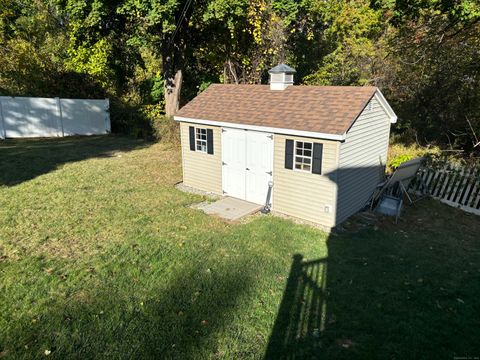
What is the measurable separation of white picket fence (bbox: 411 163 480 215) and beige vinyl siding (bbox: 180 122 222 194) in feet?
22.7

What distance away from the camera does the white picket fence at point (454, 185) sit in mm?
10875

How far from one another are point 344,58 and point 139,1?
487 inches

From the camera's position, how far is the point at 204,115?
1136 cm

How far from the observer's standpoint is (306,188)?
9.39 meters

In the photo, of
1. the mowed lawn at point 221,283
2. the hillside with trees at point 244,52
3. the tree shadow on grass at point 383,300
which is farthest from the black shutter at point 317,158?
the hillside with trees at point 244,52

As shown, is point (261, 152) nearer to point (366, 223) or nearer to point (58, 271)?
point (366, 223)

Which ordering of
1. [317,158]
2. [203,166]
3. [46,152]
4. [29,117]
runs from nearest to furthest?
[317,158] < [203,166] < [46,152] < [29,117]

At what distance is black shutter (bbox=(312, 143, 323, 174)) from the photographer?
8891 millimetres

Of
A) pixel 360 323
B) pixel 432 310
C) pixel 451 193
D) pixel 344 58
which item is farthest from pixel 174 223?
pixel 344 58

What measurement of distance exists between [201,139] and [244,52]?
1328cm

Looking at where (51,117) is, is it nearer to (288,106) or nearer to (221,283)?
(288,106)

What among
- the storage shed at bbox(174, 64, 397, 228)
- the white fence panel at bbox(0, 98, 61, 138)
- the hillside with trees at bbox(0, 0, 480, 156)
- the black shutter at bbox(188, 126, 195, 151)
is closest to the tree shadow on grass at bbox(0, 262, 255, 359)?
the storage shed at bbox(174, 64, 397, 228)

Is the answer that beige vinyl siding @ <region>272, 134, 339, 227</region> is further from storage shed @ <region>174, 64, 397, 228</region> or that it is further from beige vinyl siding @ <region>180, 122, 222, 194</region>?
beige vinyl siding @ <region>180, 122, 222, 194</region>

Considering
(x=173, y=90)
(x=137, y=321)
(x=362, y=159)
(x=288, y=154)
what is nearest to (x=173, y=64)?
(x=173, y=90)
